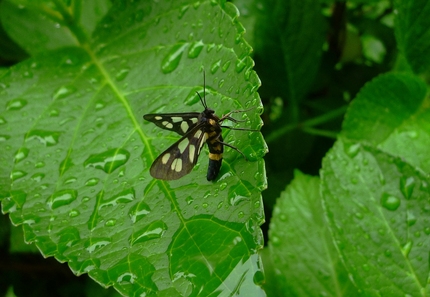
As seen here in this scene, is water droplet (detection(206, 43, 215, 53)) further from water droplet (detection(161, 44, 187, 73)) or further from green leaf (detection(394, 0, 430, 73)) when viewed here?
green leaf (detection(394, 0, 430, 73))

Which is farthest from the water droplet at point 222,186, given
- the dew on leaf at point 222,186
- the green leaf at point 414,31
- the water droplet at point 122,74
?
the green leaf at point 414,31

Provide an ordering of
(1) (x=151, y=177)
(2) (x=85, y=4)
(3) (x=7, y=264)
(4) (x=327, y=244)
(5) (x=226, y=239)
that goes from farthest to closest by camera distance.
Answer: (2) (x=85, y=4)
(3) (x=7, y=264)
(4) (x=327, y=244)
(1) (x=151, y=177)
(5) (x=226, y=239)

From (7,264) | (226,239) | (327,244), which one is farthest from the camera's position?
(7,264)

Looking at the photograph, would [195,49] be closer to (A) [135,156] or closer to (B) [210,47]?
(B) [210,47]

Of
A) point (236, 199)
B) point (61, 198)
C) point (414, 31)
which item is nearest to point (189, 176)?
point (236, 199)

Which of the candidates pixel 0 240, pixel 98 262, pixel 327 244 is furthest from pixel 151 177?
pixel 0 240

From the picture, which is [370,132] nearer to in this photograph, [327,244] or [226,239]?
[327,244]

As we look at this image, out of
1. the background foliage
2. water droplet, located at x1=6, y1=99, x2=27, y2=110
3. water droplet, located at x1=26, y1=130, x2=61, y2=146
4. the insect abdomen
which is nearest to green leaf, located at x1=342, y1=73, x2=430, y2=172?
the background foliage
